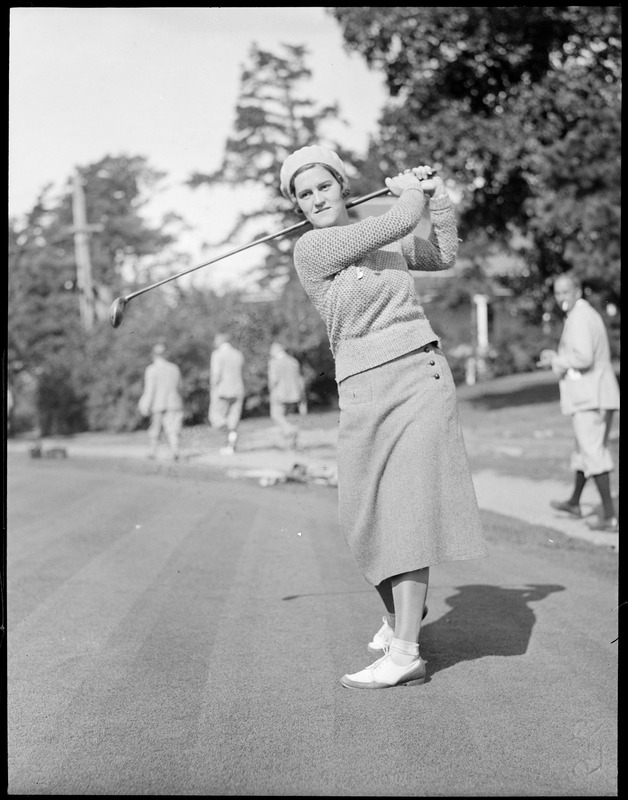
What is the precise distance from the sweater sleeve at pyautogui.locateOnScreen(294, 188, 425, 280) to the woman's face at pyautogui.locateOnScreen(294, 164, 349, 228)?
0.06 m

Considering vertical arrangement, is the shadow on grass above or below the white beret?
below

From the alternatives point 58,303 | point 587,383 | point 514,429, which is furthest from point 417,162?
point 58,303

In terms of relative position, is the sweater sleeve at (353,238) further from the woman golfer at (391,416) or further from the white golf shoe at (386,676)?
the white golf shoe at (386,676)

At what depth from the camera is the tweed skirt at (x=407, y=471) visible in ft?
13.5

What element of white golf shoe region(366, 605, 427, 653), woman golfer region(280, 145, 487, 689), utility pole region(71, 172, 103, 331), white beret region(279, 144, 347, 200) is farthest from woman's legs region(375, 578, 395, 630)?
utility pole region(71, 172, 103, 331)

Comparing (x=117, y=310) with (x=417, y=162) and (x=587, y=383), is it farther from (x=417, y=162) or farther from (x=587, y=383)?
(x=417, y=162)

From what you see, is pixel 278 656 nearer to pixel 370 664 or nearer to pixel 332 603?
pixel 370 664

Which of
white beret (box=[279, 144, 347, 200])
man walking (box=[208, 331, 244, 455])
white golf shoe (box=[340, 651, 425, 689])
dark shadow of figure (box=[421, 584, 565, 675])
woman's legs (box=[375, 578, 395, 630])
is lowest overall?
dark shadow of figure (box=[421, 584, 565, 675])

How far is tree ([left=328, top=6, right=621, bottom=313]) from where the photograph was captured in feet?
66.7

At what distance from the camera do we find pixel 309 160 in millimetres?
4309

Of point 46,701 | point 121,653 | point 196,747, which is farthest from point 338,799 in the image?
point 121,653

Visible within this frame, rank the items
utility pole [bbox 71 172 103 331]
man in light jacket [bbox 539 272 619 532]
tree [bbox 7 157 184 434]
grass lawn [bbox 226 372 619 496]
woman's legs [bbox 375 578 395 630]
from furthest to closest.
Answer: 1. utility pole [bbox 71 172 103 331]
2. tree [bbox 7 157 184 434]
3. grass lawn [bbox 226 372 619 496]
4. man in light jacket [bbox 539 272 619 532]
5. woman's legs [bbox 375 578 395 630]

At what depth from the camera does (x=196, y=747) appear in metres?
3.41

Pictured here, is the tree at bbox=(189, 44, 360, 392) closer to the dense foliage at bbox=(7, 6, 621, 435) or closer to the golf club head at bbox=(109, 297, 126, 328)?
the dense foliage at bbox=(7, 6, 621, 435)
